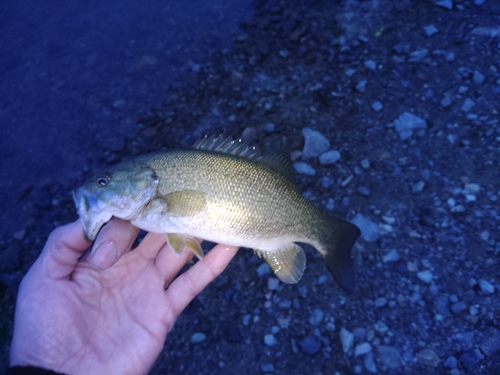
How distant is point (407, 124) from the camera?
4.39 m

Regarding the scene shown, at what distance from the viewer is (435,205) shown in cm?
392

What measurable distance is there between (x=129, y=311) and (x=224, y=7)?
182 inches

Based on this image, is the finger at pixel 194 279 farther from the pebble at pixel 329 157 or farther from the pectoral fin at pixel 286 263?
the pebble at pixel 329 157

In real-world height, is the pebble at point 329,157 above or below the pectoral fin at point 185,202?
below

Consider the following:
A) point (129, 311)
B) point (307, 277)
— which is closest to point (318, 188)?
point (307, 277)

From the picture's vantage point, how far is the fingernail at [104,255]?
8.73 feet

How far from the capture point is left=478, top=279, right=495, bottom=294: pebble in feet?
11.3

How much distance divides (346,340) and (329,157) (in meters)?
1.84

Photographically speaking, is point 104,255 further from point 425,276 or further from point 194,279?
point 425,276

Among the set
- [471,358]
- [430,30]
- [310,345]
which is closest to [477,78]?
[430,30]

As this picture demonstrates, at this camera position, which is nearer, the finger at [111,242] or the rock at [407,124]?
the finger at [111,242]

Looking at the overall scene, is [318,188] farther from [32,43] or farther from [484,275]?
[32,43]

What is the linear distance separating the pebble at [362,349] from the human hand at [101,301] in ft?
4.31

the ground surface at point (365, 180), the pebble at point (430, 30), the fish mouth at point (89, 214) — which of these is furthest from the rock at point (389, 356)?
the pebble at point (430, 30)
